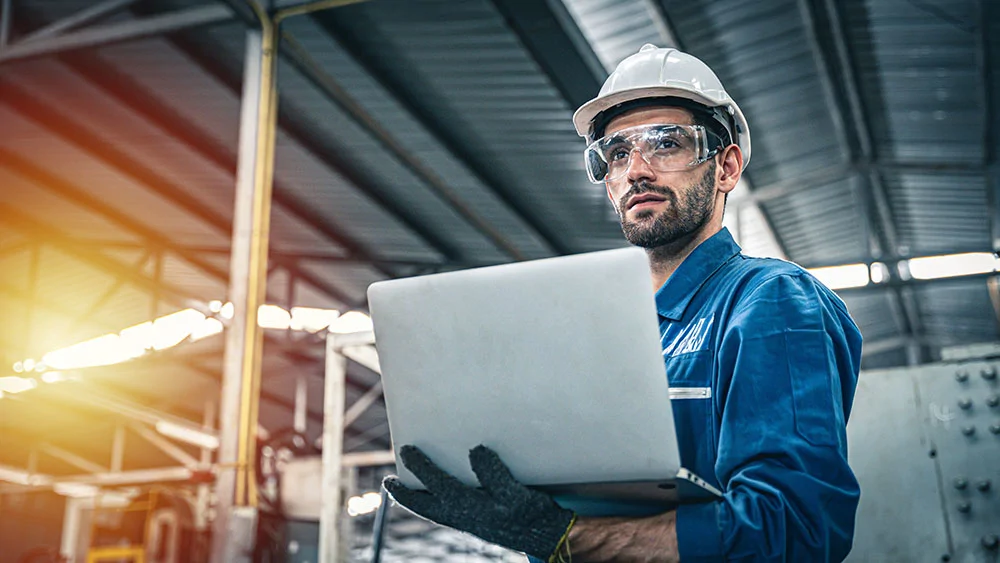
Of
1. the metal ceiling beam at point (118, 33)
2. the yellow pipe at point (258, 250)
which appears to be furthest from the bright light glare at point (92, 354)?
the yellow pipe at point (258, 250)

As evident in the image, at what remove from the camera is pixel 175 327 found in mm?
12875

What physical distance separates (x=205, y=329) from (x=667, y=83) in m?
11.9

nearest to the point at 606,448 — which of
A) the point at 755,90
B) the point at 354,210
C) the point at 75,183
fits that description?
the point at 755,90

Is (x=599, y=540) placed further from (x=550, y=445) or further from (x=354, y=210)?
(x=354, y=210)

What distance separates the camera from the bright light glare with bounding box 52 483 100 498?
14.3 m

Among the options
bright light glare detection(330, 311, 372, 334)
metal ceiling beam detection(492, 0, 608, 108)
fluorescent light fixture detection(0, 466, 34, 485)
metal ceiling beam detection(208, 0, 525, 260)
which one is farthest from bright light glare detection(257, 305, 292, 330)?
metal ceiling beam detection(492, 0, 608, 108)

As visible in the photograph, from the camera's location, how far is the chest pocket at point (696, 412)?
1683 mm

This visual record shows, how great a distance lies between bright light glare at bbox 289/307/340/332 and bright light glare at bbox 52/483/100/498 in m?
4.49

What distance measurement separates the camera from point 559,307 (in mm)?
1445

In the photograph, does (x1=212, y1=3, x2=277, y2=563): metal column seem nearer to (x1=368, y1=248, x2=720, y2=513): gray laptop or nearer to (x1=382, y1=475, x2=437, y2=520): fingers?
(x1=382, y1=475, x2=437, y2=520): fingers

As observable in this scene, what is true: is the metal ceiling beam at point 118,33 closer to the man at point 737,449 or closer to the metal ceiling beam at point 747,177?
the metal ceiling beam at point 747,177

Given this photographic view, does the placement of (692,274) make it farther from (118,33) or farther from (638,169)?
(118,33)

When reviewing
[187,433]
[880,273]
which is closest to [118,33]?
[187,433]

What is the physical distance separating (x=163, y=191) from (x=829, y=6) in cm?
681
